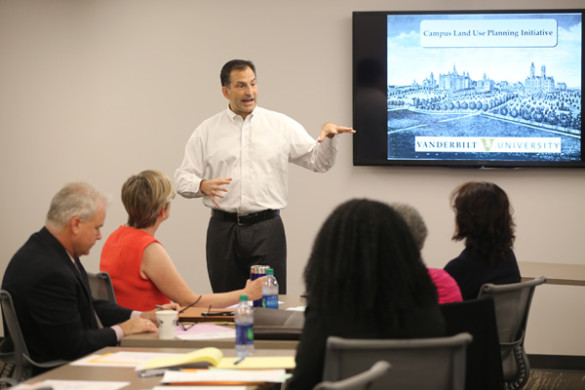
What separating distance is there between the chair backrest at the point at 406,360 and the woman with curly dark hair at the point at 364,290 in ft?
0.24

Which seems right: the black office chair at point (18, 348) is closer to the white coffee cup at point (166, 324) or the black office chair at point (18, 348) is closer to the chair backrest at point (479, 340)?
the white coffee cup at point (166, 324)

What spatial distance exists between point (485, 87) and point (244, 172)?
2068mm

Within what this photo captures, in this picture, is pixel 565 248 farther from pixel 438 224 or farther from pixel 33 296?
pixel 33 296

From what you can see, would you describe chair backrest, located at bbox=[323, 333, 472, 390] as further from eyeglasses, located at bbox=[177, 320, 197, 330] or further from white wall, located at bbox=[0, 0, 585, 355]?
white wall, located at bbox=[0, 0, 585, 355]

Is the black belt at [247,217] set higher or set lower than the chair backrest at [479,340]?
higher

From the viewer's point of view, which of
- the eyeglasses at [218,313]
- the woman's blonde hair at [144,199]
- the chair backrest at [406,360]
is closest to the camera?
the chair backrest at [406,360]

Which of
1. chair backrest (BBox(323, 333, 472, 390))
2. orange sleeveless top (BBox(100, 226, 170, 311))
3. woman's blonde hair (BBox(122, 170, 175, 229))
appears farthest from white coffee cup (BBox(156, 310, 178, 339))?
chair backrest (BBox(323, 333, 472, 390))

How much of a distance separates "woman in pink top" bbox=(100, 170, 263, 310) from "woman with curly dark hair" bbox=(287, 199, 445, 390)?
51.1 inches

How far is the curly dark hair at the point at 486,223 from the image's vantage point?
3.07 metres

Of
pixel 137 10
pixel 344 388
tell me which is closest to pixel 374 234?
pixel 344 388

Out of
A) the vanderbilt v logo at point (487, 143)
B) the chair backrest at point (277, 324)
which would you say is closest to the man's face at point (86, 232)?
the chair backrest at point (277, 324)

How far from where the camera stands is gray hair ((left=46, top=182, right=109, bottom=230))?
2.66 metres

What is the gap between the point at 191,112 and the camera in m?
5.59

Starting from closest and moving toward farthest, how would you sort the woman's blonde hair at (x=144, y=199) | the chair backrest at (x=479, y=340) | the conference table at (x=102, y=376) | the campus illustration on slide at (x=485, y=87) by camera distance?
the conference table at (x=102, y=376), the chair backrest at (x=479, y=340), the woman's blonde hair at (x=144, y=199), the campus illustration on slide at (x=485, y=87)
